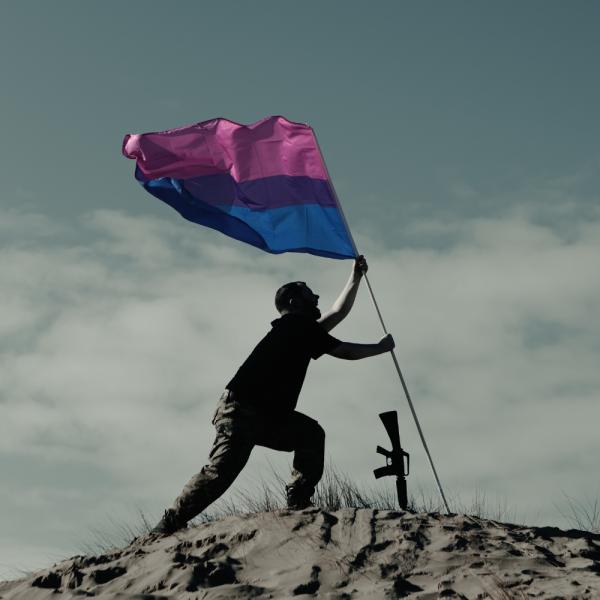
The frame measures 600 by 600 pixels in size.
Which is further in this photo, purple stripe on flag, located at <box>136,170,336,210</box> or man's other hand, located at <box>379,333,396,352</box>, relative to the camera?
purple stripe on flag, located at <box>136,170,336,210</box>

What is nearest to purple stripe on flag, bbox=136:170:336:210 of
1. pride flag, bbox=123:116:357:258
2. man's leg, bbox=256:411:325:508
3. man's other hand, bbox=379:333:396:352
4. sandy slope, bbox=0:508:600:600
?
pride flag, bbox=123:116:357:258

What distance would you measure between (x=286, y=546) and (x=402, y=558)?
772 mm

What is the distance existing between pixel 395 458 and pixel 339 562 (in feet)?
4.77

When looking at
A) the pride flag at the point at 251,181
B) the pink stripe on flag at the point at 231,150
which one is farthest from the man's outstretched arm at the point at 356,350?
the pink stripe on flag at the point at 231,150

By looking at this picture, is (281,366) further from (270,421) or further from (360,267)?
(360,267)

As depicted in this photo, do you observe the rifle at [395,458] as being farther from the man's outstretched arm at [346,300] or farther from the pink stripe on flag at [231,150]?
the pink stripe on flag at [231,150]

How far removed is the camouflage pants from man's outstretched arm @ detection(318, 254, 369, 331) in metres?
0.84

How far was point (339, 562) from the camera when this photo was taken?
258 inches

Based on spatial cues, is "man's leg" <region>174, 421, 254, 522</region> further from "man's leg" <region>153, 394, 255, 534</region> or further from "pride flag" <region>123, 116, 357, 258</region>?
"pride flag" <region>123, 116, 357, 258</region>

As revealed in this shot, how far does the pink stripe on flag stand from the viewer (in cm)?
918

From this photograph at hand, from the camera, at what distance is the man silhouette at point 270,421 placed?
755 centimetres

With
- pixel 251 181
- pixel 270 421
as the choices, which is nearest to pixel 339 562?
pixel 270 421

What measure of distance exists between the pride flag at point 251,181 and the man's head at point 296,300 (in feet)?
2.42

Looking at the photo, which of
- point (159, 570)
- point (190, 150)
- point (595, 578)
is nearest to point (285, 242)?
point (190, 150)
